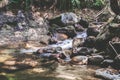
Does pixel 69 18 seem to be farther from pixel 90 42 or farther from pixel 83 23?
pixel 90 42

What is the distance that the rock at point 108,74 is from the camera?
22.4 feet

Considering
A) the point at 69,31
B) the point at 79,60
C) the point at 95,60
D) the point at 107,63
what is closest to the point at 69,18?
the point at 69,31

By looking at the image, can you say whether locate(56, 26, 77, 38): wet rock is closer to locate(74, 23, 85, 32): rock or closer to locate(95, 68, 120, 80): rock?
locate(74, 23, 85, 32): rock

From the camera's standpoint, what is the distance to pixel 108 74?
7074 millimetres

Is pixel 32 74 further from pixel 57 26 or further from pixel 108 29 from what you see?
pixel 57 26

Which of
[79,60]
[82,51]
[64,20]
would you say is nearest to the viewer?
[79,60]

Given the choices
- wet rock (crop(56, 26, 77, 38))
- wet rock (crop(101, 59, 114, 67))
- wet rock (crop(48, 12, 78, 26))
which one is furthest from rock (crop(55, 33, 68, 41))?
wet rock (crop(101, 59, 114, 67))

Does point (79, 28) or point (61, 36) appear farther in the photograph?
point (79, 28)

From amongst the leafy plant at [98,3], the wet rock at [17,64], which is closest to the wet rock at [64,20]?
A: the leafy plant at [98,3]

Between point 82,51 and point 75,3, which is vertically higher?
point 75,3

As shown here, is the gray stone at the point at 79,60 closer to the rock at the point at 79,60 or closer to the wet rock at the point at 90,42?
the rock at the point at 79,60

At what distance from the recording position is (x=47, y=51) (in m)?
9.36

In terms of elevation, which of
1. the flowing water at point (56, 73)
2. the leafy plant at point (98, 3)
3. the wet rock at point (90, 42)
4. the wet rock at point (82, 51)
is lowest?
the flowing water at point (56, 73)

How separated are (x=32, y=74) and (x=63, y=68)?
97cm
